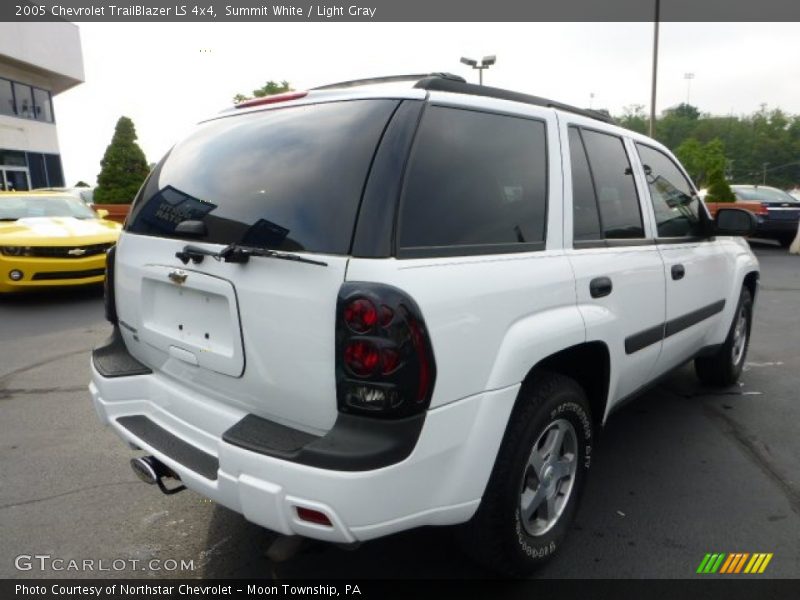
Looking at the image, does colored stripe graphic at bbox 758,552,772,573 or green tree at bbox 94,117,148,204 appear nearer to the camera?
colored stripe graphic at bbox 758,552,772,573

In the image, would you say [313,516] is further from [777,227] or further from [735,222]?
[777,227]

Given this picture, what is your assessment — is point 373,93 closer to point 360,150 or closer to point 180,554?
point 360,150

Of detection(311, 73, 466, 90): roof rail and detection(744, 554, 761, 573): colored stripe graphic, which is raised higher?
detection(311, 73, 466, 90): roof rail

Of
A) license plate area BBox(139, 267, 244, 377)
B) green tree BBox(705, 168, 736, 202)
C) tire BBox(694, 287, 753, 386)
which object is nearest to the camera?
license plate area BBox(139, 267, 244, 377)

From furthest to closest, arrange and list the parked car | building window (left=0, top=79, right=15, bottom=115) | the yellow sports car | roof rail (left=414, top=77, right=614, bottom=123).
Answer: building window (left=0, top=79, right=15, bottom=115), the parked car, the yellow sports car, roof rail (left=414, top=77, right=614, bottom=123)

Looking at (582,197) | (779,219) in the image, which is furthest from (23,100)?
(582,197)

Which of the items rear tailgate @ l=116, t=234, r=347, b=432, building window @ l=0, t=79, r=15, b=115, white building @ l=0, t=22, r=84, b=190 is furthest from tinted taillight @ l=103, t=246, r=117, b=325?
building window @ l=0, t=79, r=15, b=115

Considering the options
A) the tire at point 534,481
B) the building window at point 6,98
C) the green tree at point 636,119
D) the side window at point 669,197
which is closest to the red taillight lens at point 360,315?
the tire at point 534,481

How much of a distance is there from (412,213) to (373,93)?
21.0 inches

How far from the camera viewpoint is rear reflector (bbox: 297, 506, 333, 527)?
172 cm

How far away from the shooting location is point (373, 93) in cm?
210

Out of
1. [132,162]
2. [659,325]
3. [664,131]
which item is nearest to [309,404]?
[659,325]

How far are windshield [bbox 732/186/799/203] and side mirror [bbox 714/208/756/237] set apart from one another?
518 inches

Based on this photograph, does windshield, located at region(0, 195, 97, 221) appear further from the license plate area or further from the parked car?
the parked car
